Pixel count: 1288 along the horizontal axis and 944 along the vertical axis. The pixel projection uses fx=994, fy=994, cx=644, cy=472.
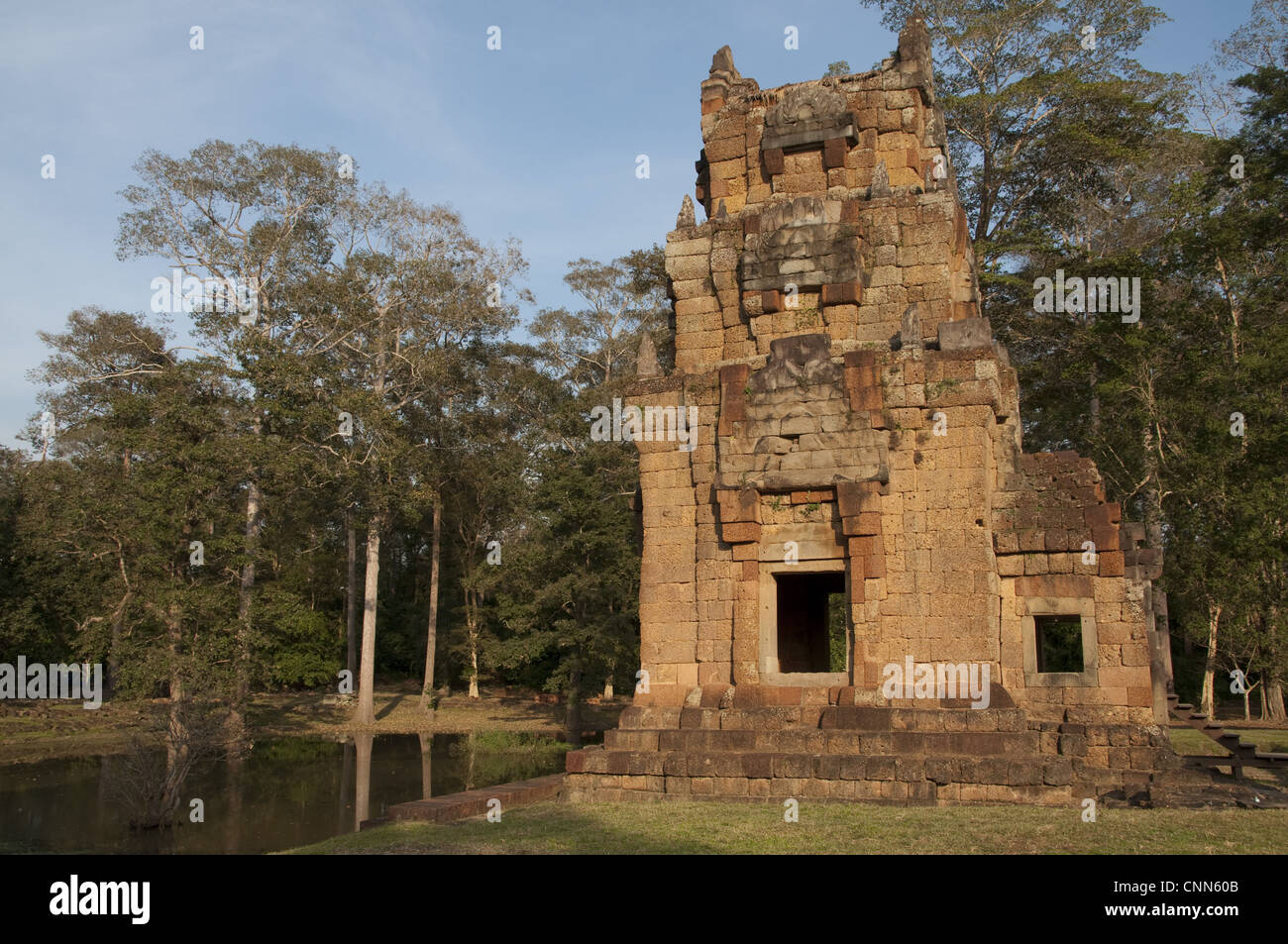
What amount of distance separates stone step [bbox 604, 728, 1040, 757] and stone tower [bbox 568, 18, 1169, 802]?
0.08 feet

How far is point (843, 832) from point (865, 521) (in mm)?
3872

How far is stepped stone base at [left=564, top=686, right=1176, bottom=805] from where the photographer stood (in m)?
9.82

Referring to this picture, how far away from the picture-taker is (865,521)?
1106cm

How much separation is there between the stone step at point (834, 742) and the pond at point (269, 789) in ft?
16.8

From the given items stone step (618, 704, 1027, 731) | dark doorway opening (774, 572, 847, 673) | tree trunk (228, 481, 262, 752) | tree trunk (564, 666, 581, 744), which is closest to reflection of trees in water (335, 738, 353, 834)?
tree trunk (228, 481, 262, 752)

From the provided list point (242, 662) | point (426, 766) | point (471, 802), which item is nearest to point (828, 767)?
point (471, 802)

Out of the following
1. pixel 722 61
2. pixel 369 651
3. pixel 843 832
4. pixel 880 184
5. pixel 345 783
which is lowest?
pixel 345 783

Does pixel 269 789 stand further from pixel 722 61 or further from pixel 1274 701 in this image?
pixel 1274 701

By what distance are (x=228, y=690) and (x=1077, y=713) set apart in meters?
15.7

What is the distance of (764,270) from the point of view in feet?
40.9

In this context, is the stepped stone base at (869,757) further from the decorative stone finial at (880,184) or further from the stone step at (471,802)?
the decorative stone finial at (880,184)

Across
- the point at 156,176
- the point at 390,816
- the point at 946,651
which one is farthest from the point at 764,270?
the point at 156,176

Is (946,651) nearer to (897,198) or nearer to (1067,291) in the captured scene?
(897,198)

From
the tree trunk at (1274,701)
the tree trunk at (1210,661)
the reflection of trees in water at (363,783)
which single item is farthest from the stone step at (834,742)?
the tree trunk at (1274,701)
